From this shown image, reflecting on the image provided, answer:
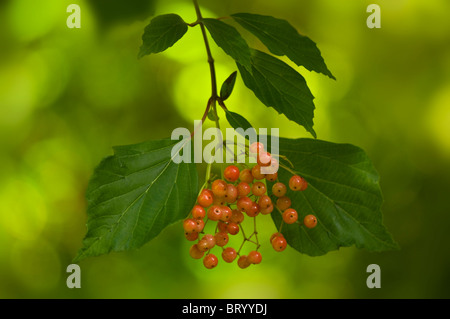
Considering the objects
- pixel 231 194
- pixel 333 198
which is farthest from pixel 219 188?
pixel 333 198

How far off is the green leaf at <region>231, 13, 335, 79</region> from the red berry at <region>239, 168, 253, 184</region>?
0.32ft

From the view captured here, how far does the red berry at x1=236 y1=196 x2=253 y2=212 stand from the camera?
15.0 inches

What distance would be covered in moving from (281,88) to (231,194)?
10 cm

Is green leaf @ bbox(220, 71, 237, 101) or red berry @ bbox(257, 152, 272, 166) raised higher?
green leaf @ bbox(220, 71, 237, 101)

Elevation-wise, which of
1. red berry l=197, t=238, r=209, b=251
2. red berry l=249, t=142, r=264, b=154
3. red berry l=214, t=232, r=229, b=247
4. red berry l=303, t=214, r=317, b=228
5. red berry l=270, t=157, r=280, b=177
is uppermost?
red berry l=249, t=142, r=264, b=154

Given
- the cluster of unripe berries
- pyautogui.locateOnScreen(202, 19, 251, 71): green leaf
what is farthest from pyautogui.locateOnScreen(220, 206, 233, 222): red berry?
pyautogui.locateOnScreen(202, 19, 251, 71): green leaf

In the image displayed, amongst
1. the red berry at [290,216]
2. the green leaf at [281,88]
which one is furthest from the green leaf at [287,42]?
the red berry at [290,216]

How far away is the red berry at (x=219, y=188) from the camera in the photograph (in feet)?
1.21

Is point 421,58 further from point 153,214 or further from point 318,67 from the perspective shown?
point 153,214

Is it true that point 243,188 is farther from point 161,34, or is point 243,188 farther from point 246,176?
point 161,34

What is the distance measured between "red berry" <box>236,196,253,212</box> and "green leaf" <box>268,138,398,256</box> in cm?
4

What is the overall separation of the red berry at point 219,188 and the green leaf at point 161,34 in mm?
110

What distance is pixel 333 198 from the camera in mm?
429

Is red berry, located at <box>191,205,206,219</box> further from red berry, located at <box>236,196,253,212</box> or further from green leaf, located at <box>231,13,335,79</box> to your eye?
green leaf, located at <box>231,13,335,79</box>
